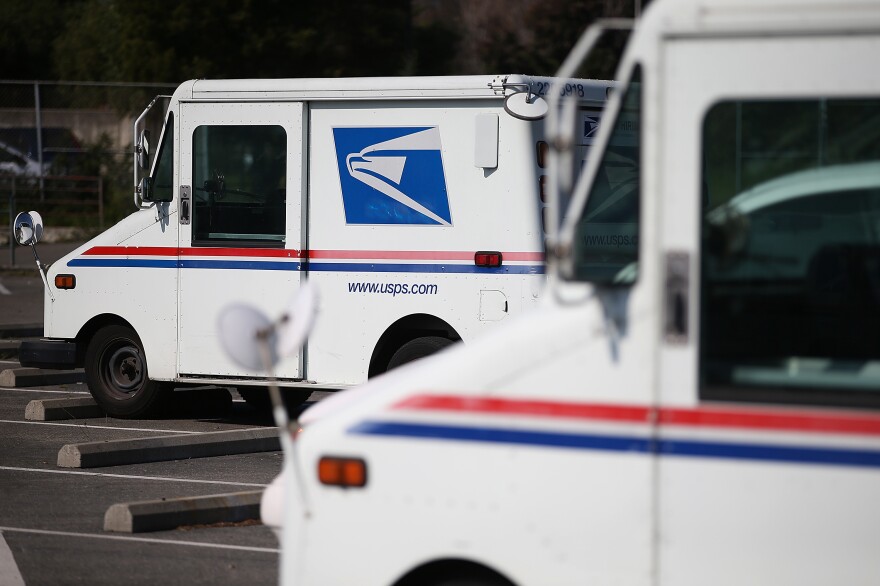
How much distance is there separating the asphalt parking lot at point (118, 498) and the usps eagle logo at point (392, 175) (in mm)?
1862

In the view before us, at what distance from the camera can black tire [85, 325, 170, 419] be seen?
10812mm

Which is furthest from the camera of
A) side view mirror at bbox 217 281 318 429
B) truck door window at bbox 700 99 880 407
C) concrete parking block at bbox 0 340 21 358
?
concrete parking block at bbox 0 340 21 358

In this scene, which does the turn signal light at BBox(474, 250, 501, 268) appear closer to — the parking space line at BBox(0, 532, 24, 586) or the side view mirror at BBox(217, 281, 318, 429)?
the parking space line at BBox(0, 532, 24, 586)

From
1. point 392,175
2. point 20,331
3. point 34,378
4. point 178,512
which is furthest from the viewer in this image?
point 20,331

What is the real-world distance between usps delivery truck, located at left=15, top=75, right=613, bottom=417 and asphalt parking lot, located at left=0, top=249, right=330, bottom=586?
0.61 metres

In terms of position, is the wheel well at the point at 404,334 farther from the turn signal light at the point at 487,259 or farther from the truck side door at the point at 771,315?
the truck side door at the point at 771,315

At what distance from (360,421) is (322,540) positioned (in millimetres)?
396

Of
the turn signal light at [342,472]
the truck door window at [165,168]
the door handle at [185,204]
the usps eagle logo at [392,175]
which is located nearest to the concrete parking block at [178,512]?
the usps eagle logo at [392,175]

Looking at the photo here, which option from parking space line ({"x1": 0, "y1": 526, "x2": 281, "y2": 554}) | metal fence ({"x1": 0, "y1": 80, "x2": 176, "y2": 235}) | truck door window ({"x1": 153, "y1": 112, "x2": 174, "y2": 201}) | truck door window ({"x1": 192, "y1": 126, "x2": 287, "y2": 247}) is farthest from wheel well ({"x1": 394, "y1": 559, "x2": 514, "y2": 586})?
metal fence ({"x1": 0, "y1": 80, "x2": 176, "y2": 235})

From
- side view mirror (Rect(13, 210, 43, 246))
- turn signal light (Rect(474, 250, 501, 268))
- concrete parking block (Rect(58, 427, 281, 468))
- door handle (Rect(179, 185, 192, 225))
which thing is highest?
door handle (Rect(179, 185, 192, 225))

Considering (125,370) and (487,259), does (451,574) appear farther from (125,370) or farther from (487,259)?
(125,370)

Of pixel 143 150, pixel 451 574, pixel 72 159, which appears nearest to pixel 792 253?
pixel 451 574

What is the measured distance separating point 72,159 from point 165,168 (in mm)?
16688

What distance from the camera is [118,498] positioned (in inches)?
312
